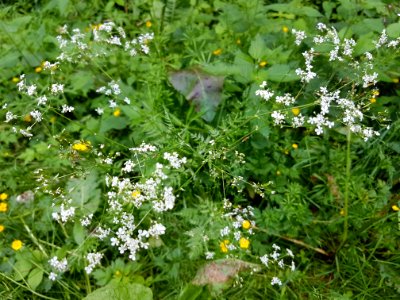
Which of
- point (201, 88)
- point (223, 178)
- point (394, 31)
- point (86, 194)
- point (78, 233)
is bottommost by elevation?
point (78, 233)

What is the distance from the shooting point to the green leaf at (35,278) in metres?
2.70

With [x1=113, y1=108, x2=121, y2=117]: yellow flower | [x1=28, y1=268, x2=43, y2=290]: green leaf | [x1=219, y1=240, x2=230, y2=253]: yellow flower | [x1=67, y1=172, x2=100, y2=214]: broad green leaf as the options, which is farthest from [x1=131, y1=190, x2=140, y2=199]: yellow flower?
[x1=113, y1=108, x2=121, y2=117]: yellow flower

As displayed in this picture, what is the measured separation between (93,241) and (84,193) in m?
0.42

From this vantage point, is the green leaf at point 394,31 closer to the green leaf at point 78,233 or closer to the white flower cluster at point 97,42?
the white flower cluster at point 97,42

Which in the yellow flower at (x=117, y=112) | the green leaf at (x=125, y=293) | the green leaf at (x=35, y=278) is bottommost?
the green leaf at (x=35, y=278)

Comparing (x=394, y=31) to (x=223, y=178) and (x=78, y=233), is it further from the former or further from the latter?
(x=78, y=233)

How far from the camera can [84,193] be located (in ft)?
9.68

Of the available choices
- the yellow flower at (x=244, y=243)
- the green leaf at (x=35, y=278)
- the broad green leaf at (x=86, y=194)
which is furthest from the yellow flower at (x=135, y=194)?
the green leaf at (x=35, y=278)

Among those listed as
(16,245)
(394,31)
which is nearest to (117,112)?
(16,245)

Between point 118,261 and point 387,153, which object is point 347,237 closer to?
point 387,153

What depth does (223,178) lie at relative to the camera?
7.56ft

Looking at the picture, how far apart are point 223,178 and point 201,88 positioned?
75 cm

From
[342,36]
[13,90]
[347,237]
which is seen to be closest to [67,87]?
[13,90]

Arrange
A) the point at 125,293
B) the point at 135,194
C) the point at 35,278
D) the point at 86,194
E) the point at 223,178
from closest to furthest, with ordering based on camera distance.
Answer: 1. the point at 135,194
2. the point at 223,178
3. the point at 125,293
4. the point at 35,278
5. the point at 86,194
